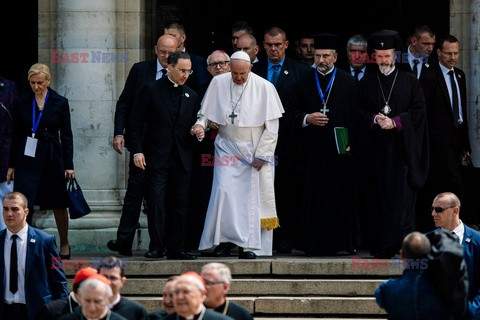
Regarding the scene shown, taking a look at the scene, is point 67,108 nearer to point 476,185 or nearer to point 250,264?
point 250,264

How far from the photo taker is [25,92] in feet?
56.1

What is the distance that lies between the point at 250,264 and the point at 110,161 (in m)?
2.84

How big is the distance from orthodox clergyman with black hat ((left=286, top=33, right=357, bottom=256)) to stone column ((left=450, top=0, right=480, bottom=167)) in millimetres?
1628

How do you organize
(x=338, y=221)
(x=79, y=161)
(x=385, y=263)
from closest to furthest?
(x=385, y=263) → (x=338, y=221) → (x=79, y=161)

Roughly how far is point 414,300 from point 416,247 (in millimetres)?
372

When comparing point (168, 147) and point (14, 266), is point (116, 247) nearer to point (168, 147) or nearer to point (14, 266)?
point (168, 147)

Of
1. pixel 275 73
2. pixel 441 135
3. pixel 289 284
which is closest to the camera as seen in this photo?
pixel 289 284

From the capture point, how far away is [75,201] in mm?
16016

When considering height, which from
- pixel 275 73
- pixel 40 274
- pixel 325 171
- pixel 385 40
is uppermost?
pixel 385 40

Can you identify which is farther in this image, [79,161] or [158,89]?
[79,161]

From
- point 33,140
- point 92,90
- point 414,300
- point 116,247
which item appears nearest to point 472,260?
point 414,300

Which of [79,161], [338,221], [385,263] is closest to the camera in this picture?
[385,263]

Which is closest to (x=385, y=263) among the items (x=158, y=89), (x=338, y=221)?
(x=338, y=221)

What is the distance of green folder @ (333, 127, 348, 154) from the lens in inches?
639
